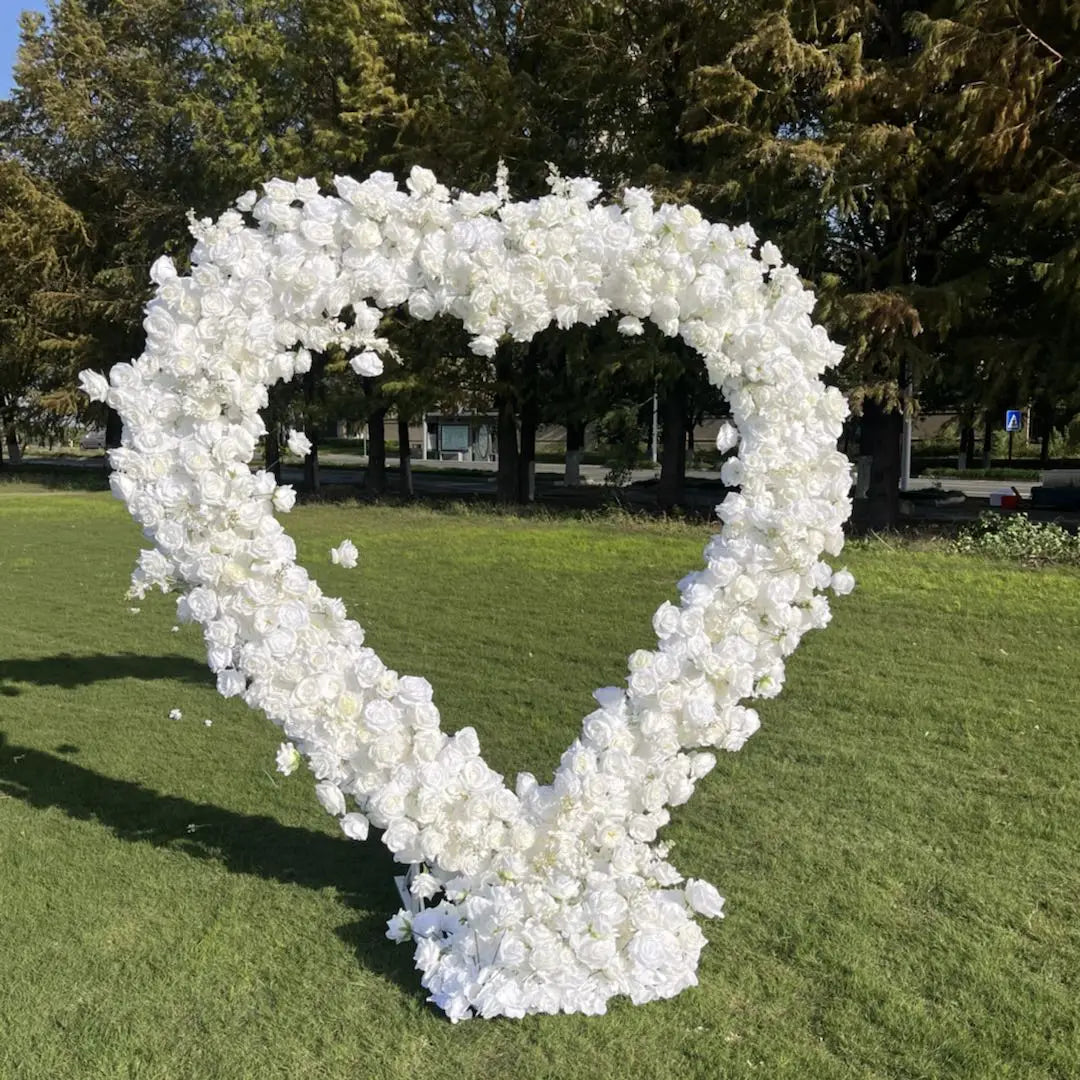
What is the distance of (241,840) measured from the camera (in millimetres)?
4766

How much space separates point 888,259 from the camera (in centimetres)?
1495

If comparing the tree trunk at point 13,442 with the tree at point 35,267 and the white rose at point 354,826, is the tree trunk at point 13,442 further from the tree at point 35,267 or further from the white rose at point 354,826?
the white rose at point 354,826

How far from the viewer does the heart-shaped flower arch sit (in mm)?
3463

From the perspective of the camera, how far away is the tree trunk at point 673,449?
65.8 feet

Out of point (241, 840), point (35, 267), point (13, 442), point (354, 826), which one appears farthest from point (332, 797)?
point (13, 442)

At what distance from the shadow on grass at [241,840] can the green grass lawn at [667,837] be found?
0.06 ft

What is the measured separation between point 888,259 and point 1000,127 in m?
2.39

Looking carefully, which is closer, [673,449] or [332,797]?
[332,797]

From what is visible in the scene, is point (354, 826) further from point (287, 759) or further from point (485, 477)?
point (485, 477)

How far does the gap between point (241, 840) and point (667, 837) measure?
2.06 m

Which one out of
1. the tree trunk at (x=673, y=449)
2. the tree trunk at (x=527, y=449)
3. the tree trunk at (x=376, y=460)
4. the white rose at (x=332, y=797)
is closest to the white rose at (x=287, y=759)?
the white rose at (x=332, y=797)

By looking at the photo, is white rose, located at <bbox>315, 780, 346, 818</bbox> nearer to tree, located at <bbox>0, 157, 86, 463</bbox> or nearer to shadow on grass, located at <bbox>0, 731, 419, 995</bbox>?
shadow on grass, located at <bbox>0, 731, 419, 995</bbox>

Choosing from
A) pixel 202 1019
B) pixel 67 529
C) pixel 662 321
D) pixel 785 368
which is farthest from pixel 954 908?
pixel 67 529

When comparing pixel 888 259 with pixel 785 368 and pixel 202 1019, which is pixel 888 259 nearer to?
pixel 785 368
